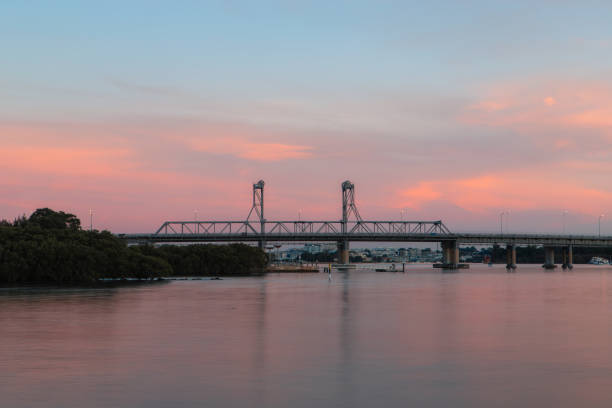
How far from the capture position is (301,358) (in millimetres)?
32625

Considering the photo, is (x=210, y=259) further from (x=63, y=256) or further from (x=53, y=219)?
(x=63, y=256)

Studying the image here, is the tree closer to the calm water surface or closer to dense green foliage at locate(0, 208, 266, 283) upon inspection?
dense green foliage at locate(0, 208, 266, 283)

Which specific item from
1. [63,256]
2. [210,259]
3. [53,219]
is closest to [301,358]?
[63,256]

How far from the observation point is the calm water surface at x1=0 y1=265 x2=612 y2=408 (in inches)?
942

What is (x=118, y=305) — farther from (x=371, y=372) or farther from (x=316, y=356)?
(x=371, y=372)

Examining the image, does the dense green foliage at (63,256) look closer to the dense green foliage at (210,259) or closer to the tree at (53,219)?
the tree at (53,219)

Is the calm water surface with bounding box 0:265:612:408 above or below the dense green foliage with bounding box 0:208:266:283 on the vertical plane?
below

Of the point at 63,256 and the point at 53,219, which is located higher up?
the point at 53,219

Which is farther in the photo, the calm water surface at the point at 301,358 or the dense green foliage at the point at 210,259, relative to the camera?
the dense green foliage at the point at 210,259

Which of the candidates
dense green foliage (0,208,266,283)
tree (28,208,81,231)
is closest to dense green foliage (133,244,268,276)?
dense green foliage (0,208,266,283)

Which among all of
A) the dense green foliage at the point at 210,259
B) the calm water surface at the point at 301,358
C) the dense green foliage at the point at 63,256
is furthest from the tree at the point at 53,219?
the calm water surface at the point at 301,358

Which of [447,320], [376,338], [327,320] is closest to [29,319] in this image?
[327,320]

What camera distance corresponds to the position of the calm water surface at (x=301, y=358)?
23.9 meters

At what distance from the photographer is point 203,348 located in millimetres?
35688
